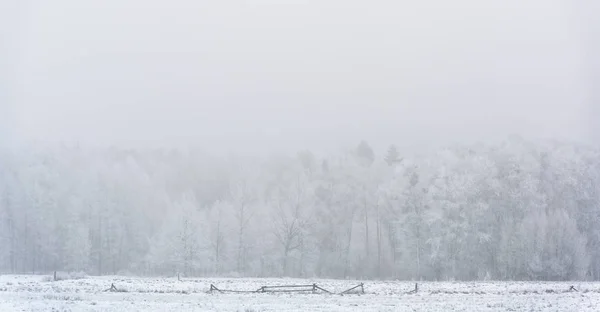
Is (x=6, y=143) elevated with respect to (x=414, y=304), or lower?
elevated

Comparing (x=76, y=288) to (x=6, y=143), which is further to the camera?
(x=6, y=143)

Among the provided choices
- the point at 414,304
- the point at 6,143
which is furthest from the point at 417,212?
the point at 6,143

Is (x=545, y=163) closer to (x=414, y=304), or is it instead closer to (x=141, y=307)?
(x=414, y=304)

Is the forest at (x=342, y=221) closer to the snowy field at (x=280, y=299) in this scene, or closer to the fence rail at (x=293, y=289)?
the snowy field at (x=280, y=299)

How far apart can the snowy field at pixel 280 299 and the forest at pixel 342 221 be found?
3018cm

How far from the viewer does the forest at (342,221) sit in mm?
86125

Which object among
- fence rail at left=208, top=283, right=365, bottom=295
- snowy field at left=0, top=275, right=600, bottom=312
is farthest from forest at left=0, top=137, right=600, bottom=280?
fence rail at left=208, top=283, right=365, bottom=295

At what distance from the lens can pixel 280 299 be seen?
46.0 metres

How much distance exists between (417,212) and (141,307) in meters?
55.3

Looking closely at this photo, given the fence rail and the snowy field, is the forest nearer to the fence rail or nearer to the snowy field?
the snowy field

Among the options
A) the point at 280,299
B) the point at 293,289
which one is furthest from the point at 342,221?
the point at 280,299

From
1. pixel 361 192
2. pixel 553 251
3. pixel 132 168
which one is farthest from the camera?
pixel 132 168

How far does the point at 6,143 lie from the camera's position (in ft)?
497

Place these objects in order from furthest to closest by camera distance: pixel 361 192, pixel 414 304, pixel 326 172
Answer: pixel 326 172, pixel 361 192, pixel 414 304
